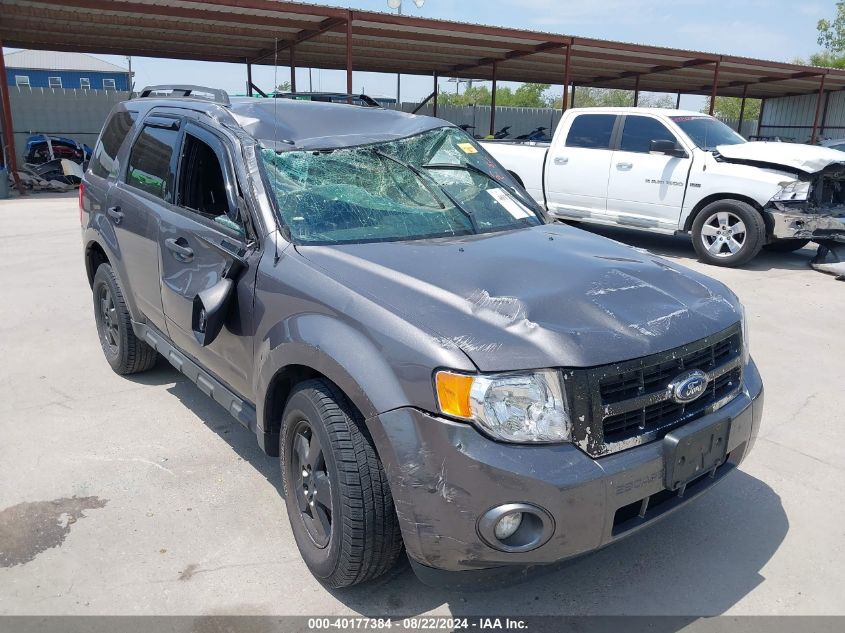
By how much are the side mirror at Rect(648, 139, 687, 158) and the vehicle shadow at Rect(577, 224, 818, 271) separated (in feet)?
4.33

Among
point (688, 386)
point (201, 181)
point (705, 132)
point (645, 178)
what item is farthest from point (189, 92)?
point (705, 132)

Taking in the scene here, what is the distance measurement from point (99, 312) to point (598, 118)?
732cm

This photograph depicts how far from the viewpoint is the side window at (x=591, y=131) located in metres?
9.59

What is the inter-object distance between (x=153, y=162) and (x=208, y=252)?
1155 mm

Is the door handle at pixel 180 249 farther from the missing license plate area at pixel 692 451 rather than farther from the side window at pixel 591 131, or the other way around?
the side window at pixel 591 131

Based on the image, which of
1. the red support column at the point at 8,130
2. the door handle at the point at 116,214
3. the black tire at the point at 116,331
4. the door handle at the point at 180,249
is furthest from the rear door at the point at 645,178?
the red support column at the point at 8,130

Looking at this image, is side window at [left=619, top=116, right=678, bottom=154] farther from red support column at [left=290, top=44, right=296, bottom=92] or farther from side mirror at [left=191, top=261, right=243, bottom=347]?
red support column at [left=290, top=44, right=296, bottom=92]

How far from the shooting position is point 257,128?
3.38 metres

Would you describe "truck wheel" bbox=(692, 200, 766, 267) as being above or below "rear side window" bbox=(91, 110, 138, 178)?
below

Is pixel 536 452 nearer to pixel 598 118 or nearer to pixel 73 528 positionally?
pixel 73 528

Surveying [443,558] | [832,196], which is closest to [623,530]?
[443,558]

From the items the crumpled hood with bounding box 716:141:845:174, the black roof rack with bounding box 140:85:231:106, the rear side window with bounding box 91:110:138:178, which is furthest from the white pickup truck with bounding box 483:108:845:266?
the rear side window with bounding box 91:110:138:178

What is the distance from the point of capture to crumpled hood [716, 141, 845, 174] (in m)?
8.12

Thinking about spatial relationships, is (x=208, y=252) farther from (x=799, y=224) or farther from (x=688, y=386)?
(x=799, y=224)
